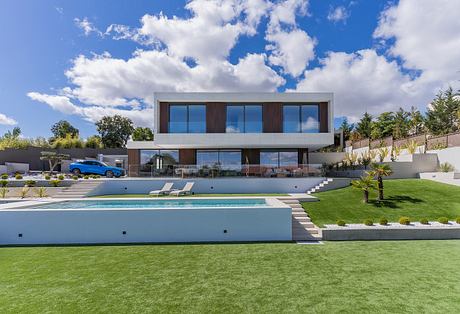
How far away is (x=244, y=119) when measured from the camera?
64.8 ft

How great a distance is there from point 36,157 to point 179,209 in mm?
32124

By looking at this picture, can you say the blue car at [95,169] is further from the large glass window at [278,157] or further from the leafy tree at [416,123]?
the leafy tree at [416,123]

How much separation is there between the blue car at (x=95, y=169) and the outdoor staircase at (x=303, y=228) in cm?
1506

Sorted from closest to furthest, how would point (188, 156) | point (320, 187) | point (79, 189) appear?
point (320, 187)
point (79, 189)
point (188, 156)

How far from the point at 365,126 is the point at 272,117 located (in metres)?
32.2

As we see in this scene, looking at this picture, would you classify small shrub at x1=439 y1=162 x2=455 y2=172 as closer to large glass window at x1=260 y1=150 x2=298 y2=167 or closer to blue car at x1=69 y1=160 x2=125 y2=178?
large glass window at x1=260 y1=150 x2=298 y2=167

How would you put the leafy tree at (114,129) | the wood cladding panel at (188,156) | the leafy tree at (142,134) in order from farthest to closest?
the leafy tree at (114,129) → the leafy tree at (142,134) → the wood cladding panel at (188,156)

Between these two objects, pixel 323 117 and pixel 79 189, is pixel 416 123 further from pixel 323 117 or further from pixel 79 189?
pixel 79 189

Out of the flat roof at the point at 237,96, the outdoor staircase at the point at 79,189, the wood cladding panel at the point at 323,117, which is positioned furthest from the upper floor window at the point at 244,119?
the outdoor staircase at the point at 79,189

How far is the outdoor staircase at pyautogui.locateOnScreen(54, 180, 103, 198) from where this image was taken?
15.2 metres

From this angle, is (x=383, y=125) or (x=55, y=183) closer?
(x=55, y=183)

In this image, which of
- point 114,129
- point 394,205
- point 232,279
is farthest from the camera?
point 114,129

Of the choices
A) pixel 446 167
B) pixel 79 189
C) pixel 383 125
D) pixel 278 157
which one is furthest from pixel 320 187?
pixel 383 125

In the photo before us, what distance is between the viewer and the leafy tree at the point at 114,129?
192ft
